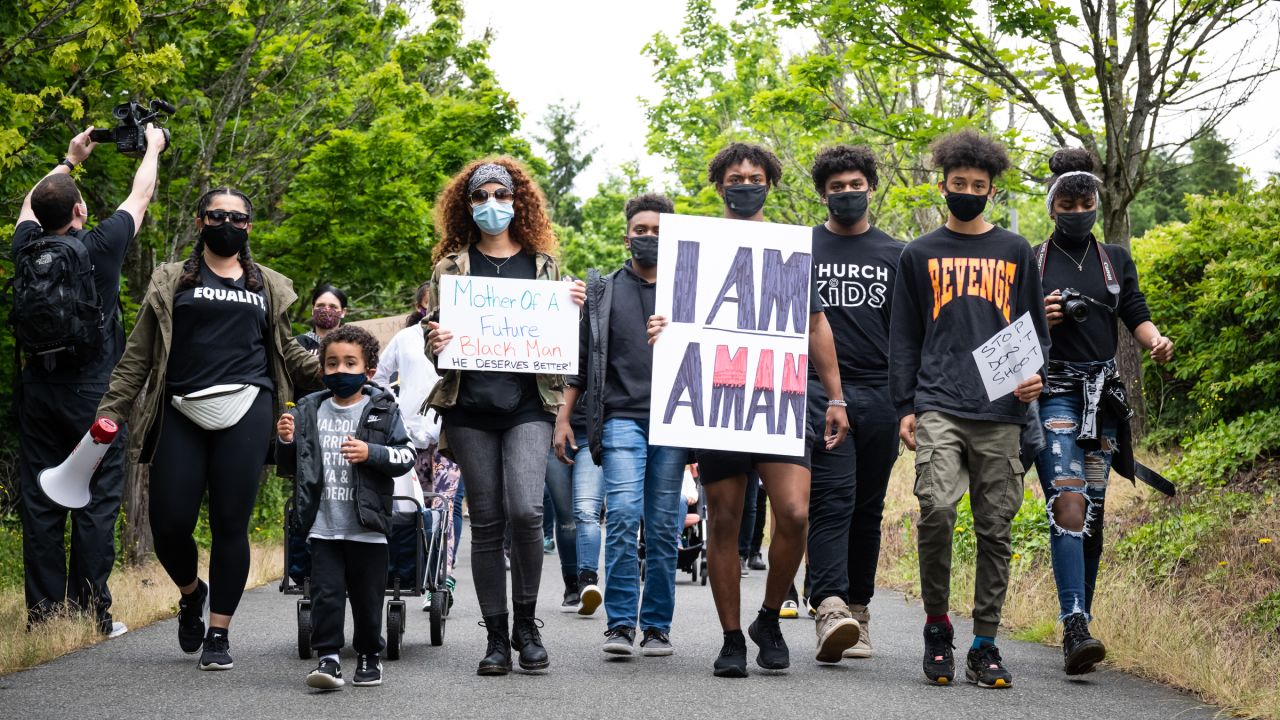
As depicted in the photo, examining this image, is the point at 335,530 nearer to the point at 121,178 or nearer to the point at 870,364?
the point at 870,364

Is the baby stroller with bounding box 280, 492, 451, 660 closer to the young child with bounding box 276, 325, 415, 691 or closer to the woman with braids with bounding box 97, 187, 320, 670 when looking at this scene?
the woman with braids with bounding box 97, 187, 320, 670

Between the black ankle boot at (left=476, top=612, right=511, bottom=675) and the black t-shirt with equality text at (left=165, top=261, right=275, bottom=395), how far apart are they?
152 cm

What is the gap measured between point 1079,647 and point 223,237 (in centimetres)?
418

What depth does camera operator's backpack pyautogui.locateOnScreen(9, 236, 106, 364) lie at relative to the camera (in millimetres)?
7367

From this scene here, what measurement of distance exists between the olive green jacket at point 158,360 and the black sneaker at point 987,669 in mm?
3259

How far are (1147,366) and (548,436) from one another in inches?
395

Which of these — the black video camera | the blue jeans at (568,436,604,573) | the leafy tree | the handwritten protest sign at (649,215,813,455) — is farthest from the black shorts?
the leafy tree

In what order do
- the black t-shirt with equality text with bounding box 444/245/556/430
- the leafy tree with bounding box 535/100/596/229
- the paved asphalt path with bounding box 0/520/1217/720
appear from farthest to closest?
the leafy tree with bounding box 535/100/596/229
the black t-shirt with equality text with bounding box 444/245/556/430
the paved asphalt path with bounding box 0/520/1217/720

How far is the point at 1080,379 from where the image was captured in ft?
22.3

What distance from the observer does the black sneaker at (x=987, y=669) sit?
616 centimetres

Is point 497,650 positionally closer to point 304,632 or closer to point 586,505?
point 304,632

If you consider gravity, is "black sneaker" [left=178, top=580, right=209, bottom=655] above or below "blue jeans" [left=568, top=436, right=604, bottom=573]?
below

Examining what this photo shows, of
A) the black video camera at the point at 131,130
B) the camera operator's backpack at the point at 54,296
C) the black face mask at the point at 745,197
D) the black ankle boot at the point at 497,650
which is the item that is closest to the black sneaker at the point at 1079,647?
the black face mask at the point at 745,197

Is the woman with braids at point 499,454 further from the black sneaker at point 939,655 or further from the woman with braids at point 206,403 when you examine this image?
the black sneaker at point 939,655
